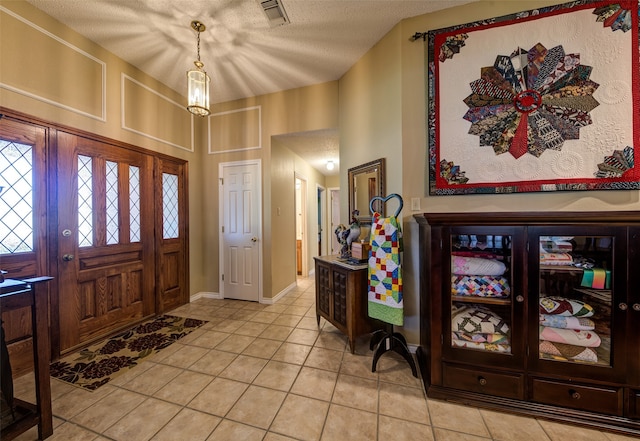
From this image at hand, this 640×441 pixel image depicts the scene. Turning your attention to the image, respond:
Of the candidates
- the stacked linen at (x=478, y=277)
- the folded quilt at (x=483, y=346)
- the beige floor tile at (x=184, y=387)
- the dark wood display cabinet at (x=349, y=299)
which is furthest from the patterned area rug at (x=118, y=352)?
the stacked linen at (x=478, y=277)

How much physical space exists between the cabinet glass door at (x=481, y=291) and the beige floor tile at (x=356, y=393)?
0.62 m

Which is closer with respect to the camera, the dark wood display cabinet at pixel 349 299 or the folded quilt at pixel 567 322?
the folded quilt at pixel 567 322

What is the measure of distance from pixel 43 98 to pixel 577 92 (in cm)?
418

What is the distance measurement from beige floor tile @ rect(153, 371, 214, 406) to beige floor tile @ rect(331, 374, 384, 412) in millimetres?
972

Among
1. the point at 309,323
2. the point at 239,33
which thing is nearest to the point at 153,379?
the point at 309,323

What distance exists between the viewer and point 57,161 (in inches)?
82.0

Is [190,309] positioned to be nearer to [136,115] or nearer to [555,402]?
[136,115]

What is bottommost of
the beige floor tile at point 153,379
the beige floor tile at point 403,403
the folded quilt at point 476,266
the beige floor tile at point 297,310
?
the beige floor tile at point 297,310

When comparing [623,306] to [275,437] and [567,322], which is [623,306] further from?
[275,437]

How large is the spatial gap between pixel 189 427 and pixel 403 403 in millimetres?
1325

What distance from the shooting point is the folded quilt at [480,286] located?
1542 millimetres

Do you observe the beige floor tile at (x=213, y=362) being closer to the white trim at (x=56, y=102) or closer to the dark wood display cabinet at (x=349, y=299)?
the dark wood display cabinet at (x=349, y=299)

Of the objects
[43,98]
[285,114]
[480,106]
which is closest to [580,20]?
[480,106]

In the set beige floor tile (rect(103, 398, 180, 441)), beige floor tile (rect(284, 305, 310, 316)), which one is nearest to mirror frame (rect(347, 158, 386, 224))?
beige floor tile (rect(284, 305, 310, 316))
